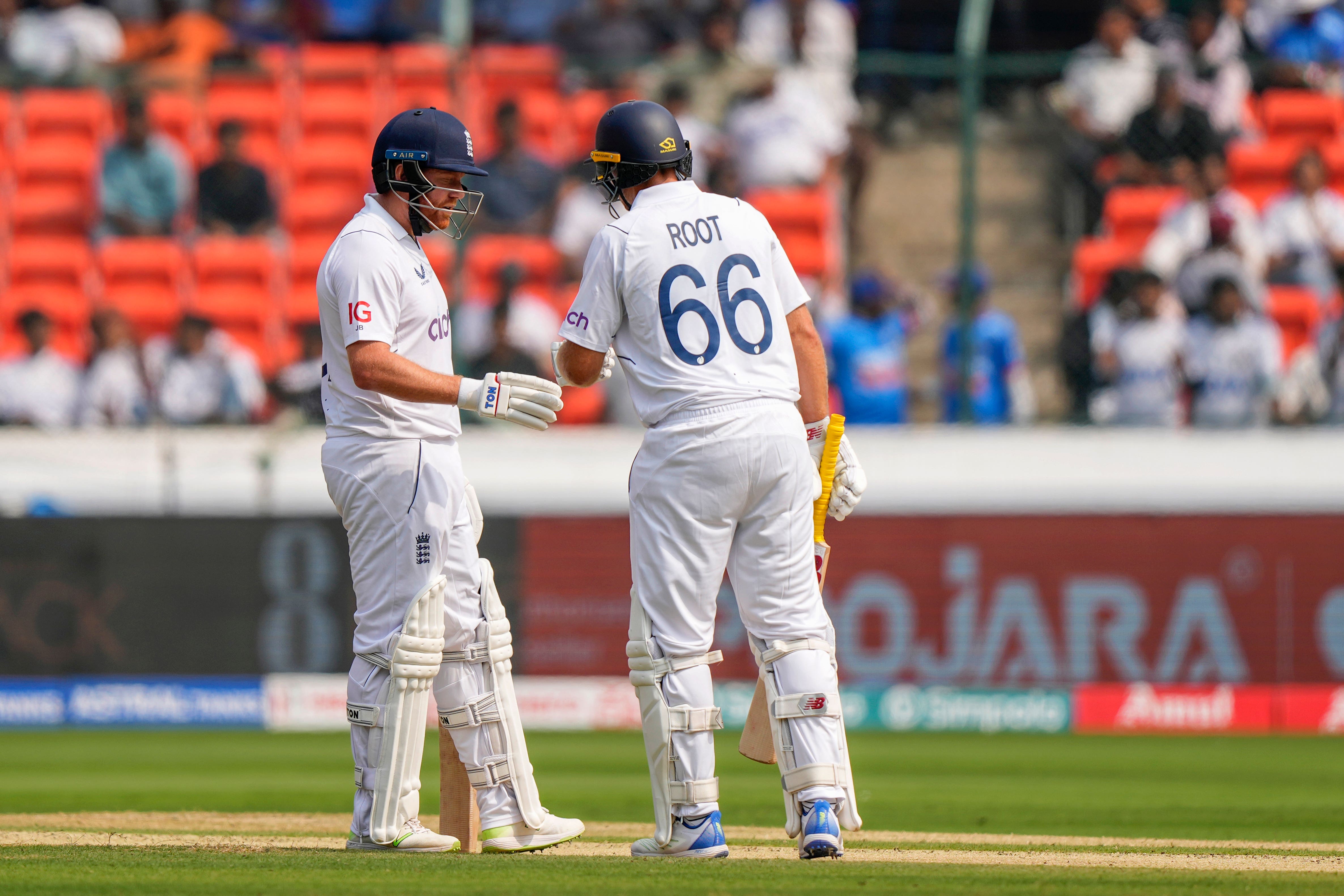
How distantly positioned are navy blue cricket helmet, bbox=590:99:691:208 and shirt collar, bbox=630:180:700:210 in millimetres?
51

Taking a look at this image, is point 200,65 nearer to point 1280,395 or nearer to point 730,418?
→ point 1280,395

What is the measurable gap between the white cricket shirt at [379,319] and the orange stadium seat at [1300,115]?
1149 centimetres

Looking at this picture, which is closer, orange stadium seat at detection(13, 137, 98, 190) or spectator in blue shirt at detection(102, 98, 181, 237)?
spectator in blue shirt at detection(102, 98, 181, 237)

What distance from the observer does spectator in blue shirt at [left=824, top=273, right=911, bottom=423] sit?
559 inches

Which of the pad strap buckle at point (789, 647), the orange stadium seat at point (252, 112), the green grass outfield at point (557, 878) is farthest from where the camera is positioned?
the orange stadium seat at point (252, 112)

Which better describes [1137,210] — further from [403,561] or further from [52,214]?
[403,561]

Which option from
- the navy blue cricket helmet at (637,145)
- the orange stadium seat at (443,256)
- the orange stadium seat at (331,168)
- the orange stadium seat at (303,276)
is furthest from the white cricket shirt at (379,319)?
the orange stadium seat at (331,168)

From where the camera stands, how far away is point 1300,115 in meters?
15.7

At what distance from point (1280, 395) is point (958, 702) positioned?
366 centimetres

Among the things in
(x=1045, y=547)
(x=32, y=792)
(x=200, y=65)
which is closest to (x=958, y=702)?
(x=1045, y=547)

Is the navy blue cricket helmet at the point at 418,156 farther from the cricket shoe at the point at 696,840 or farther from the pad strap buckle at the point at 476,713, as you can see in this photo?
the cricket shoe at the point at 696,840

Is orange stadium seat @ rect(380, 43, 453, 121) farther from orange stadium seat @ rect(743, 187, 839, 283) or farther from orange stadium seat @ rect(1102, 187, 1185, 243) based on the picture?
orange stadium seat @ rect(1102, 187, 1185, 243)

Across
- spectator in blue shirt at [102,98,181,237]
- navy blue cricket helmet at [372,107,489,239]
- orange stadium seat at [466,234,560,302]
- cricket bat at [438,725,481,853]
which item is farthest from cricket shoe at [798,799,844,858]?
spectator in blue shirt at [102,98,181,237]

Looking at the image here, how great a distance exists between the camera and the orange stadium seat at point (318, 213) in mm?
16203
